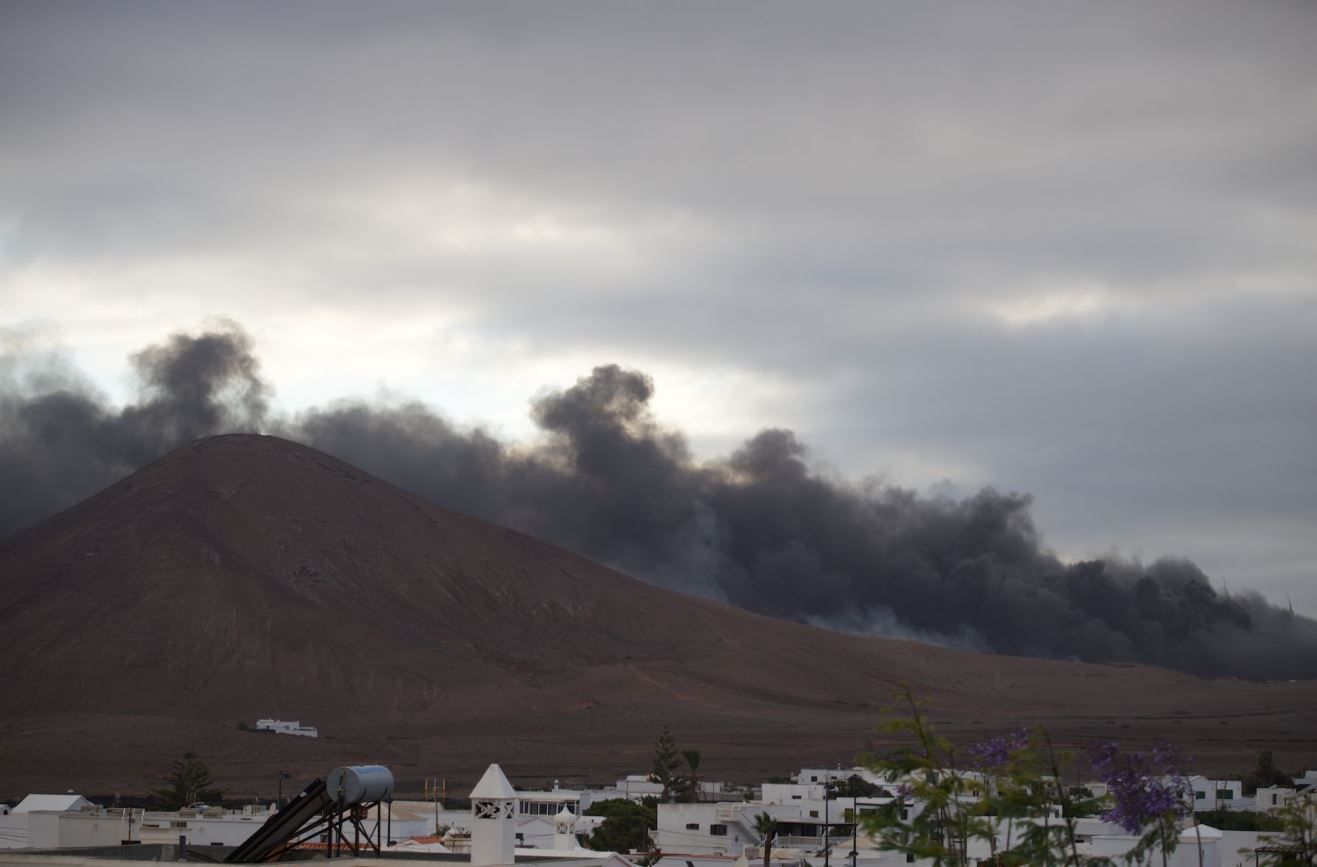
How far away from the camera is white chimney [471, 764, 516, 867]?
78.8ft

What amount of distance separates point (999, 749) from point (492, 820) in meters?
8.38

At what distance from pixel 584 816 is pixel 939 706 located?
121648mm

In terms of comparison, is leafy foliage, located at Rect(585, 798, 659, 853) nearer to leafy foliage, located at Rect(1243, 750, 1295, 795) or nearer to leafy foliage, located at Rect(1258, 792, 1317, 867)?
leafy foliage, located at Rect(1243, 750, 1295, 795)

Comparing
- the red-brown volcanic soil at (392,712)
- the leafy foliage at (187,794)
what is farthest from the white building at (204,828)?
the red-brown volcanic soil at (392,712)

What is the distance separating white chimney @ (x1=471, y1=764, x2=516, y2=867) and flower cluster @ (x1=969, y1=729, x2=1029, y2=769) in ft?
23.9

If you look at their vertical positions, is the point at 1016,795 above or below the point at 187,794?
above

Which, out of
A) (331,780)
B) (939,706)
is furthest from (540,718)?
(331,780)

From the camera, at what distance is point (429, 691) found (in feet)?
592

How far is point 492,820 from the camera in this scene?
2430 cm

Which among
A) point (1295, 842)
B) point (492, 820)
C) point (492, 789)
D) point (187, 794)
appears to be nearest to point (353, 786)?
point (492, 820)

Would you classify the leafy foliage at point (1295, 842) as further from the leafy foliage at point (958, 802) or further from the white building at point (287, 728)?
the white building at point (287, 728)

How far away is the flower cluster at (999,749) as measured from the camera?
1912cm

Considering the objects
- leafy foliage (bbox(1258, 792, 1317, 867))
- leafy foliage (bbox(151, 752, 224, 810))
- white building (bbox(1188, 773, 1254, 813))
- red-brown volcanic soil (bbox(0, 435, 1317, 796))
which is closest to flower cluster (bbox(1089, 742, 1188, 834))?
leafy foliage (bbox(1258, 792, 1317, 867))

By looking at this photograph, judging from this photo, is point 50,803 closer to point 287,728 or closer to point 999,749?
point 999,749
